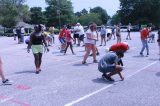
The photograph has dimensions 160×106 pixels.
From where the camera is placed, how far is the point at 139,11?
9169 cm

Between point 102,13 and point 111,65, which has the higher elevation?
point 102,13

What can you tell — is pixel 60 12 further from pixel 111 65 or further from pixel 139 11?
pixel 111 65

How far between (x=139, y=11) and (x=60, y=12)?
30840mm

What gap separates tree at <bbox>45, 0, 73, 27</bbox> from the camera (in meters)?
112

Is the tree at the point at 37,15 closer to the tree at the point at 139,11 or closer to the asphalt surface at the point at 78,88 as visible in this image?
the tree at the point at 139,11

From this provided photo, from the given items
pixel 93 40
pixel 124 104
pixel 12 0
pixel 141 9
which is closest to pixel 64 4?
pixel 12 0

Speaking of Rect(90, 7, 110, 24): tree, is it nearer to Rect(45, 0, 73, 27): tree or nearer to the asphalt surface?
Rect(45, 0, 73, 27): tree

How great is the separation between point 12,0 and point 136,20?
36103 millimetres

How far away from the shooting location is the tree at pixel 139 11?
90375 mm

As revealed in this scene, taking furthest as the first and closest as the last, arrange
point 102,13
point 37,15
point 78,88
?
point 102,13 < point 37,15 < point 78,88

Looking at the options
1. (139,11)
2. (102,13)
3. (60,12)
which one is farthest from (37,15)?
(102,13)

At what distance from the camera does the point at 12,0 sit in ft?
339

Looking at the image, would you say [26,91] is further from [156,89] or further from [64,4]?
[64,4]

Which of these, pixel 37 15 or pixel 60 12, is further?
pixel 37 15
